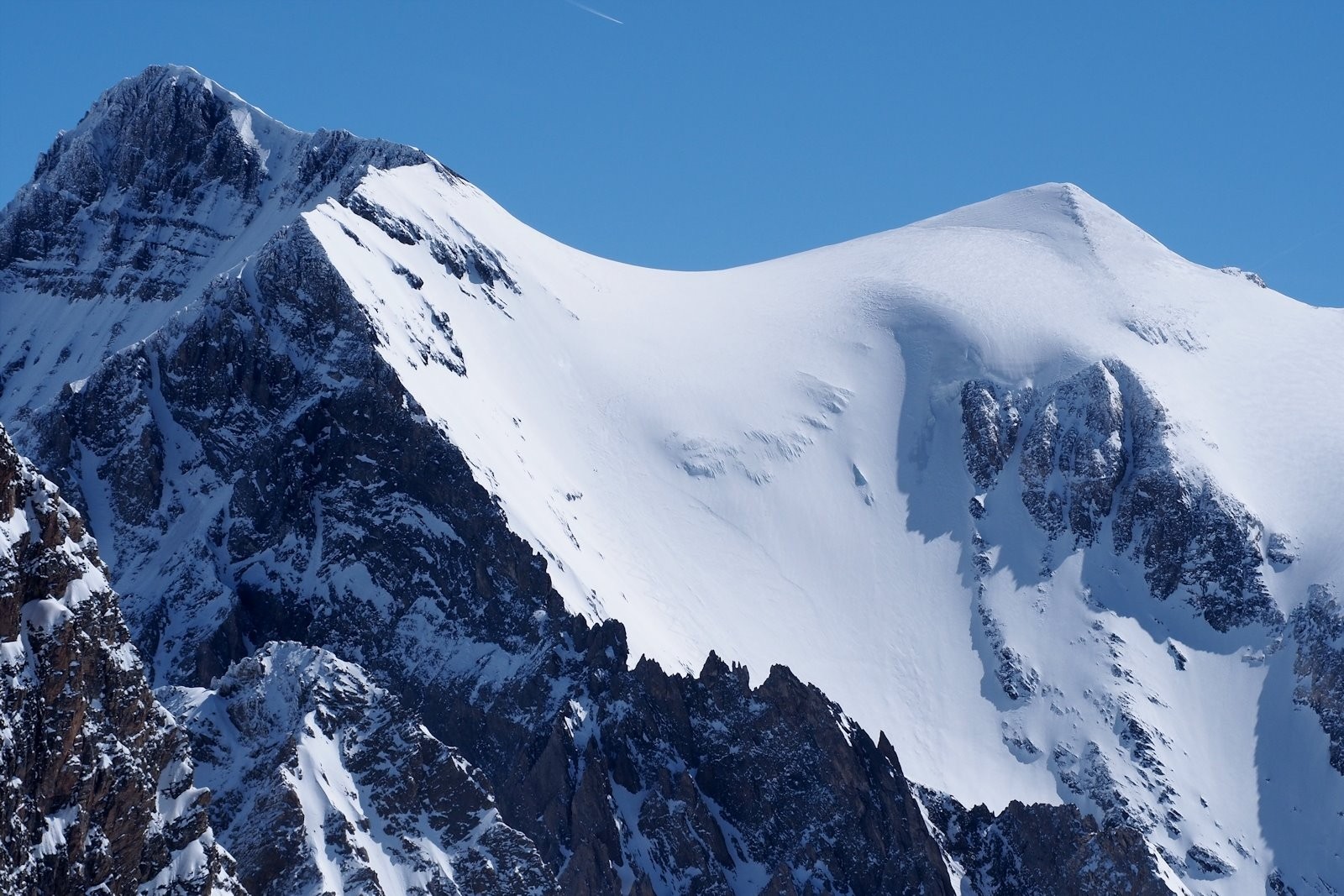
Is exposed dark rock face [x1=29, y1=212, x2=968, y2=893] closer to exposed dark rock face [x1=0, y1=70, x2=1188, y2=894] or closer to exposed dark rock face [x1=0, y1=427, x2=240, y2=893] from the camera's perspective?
exposed dark rock face [x1=0, y1=70, x2=1188, y2=894]

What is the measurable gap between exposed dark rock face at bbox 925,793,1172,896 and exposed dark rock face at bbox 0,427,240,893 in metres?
113

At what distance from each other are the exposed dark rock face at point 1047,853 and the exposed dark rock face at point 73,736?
113140 mm

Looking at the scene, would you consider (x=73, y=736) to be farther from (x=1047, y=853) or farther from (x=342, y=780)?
(x=1047, y=853)

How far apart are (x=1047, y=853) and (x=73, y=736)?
122 m

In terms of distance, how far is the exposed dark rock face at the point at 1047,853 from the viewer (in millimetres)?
187000

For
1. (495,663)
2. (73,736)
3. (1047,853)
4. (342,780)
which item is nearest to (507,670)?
(495,663)

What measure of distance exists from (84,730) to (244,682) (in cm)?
5242

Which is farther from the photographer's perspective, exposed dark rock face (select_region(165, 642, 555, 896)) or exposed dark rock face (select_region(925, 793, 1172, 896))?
exposed dark rock face (select_region(925, 793, 1172, 896))

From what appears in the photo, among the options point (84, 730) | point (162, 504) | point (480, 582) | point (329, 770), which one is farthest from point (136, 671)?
point (162, 504)

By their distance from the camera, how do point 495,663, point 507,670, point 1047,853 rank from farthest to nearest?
point 1047,853, point 495,663, point 507,670

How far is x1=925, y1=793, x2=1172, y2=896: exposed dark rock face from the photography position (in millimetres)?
187000

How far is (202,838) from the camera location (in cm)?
8662

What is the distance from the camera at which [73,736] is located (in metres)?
80.0

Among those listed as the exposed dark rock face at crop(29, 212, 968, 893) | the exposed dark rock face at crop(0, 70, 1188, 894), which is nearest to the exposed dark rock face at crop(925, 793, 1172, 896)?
the exposed dark rock face at crop(0, 70, 1188, 894)
